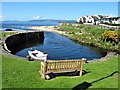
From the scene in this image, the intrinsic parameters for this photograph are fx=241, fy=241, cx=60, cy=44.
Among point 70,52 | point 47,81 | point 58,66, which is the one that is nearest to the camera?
point 47,81

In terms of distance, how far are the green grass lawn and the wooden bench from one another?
22.8 inches

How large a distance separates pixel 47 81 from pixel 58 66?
5.36 feet

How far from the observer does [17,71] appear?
20.1 meters

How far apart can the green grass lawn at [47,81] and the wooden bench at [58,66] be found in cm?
58

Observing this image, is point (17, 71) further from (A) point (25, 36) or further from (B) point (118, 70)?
(A) point (25, 36)

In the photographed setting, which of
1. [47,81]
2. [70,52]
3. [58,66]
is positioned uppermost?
[58,66]

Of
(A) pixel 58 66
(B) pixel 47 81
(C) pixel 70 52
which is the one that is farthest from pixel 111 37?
Answer: (B) pixel 47 81

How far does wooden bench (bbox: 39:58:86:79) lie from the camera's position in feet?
59.7

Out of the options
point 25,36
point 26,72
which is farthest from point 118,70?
point 25,36

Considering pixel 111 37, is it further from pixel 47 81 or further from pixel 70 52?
pixel 47 81

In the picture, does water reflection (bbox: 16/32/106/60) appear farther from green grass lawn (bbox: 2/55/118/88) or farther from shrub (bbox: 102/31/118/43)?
green grass lawn (bbox: 2/55/118/88)

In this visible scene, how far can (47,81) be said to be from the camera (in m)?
17.7

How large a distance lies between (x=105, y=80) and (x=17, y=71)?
7212 mm

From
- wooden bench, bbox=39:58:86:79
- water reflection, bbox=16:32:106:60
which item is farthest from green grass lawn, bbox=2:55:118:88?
water reflection, bbox=16:32:106:60
